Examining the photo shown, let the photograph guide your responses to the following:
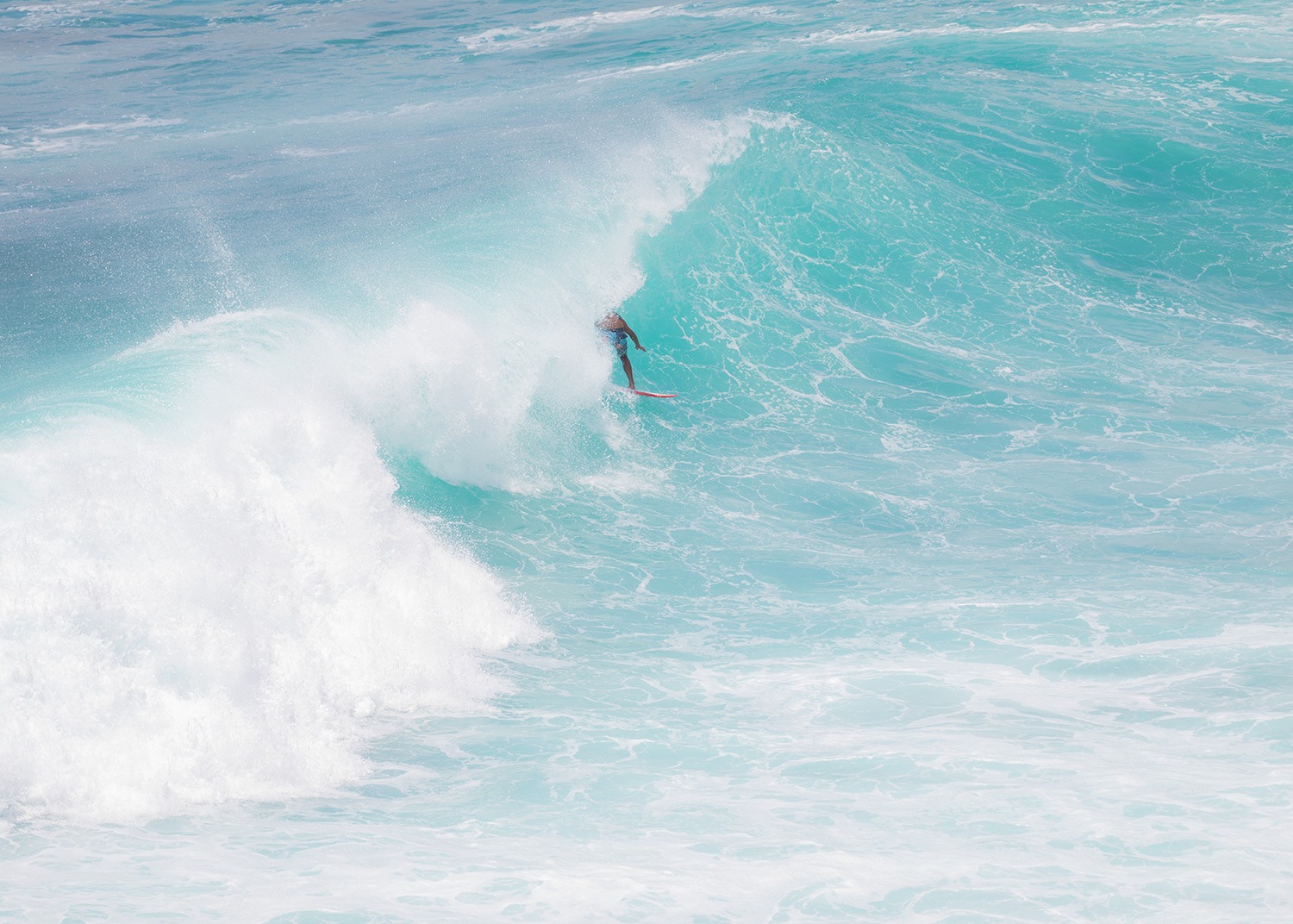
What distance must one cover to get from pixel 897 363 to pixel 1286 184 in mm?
8811

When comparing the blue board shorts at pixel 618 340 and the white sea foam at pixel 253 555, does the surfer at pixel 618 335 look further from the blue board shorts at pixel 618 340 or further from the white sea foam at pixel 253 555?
the white sea foam at pixel 253 555

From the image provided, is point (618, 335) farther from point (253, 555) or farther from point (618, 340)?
point (253, 555)

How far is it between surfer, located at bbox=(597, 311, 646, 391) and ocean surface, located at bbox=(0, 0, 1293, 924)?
0.74 feet

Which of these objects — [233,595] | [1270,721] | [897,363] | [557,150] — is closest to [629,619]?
[233,595]

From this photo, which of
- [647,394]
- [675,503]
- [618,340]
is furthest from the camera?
[647,394]

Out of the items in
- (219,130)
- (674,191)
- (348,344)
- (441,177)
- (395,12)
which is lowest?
(348,344)

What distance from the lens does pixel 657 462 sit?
43.2 feet

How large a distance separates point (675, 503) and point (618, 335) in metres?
3.07

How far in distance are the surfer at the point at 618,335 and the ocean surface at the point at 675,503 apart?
22 cm

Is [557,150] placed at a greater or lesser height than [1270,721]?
greater

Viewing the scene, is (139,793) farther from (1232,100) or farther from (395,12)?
(395,12)

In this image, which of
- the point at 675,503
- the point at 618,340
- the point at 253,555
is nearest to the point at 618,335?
the point at 618,340

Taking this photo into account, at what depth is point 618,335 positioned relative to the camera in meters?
14.5

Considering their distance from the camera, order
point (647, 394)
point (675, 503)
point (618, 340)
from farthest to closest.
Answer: point (647, 394) < point (618, 340) < point (675, 503)
